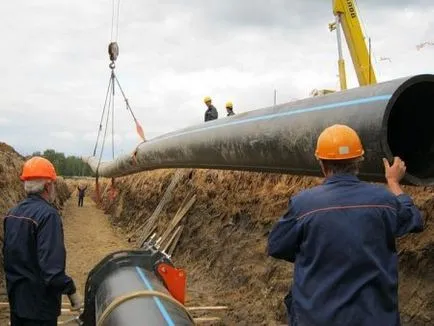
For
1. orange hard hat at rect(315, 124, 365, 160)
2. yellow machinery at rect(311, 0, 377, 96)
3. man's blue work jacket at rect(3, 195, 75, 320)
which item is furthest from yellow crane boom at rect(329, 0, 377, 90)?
orange hard hat at rect(315, 124, 365, 160)

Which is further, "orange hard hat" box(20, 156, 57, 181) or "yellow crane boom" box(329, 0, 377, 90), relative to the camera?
"yellow crane boom" box(329, 0, 377, 90)

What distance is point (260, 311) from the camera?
6676 mm

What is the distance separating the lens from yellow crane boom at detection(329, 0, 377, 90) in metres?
11.6

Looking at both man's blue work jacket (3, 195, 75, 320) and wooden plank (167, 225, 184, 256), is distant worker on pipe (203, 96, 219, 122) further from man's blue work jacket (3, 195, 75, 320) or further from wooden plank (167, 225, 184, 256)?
man's blue work jacket (3, 195, 75, 320)

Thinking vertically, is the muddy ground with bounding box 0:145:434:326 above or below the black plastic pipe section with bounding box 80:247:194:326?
below

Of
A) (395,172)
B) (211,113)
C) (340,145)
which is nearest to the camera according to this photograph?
(340,145)

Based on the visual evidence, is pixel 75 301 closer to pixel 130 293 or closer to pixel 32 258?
pixel 32 258

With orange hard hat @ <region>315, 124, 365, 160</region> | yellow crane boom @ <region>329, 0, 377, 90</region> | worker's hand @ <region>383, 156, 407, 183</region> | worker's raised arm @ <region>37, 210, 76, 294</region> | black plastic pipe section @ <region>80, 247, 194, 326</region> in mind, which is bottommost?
black plastic pipe section @ <region>80, 247, 194, 326</region>

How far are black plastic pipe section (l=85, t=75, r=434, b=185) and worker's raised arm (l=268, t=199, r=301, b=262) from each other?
3.07 feet

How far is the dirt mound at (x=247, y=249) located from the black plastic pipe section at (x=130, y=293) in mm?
2330

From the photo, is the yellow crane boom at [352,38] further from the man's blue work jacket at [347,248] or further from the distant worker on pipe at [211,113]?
the man's blue work jacket at [347,248]

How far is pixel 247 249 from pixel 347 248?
5543 mm

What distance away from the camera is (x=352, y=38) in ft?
38.9

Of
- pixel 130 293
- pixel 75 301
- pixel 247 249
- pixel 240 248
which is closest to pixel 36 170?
pixel 75 301
